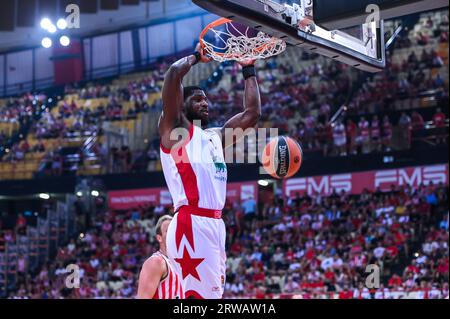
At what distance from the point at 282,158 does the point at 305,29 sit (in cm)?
106

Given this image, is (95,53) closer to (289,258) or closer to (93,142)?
(93,142)

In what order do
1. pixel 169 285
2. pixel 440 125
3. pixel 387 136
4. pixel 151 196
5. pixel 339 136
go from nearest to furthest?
pixel 169 285, pixel 440 125, pixel 387 136, pixel 339 136, pixel 151 196

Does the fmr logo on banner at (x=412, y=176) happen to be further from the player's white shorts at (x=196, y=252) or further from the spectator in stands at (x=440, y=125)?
the player's white shorts at (x=196, y=252)

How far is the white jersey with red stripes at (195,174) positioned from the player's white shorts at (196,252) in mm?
90

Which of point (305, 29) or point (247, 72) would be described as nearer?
point (305, 29)

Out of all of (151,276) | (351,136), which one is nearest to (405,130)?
(351,136)

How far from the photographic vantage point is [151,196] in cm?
2381

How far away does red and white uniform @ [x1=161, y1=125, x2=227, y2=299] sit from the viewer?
5559 mm

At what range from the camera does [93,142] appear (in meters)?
25.1

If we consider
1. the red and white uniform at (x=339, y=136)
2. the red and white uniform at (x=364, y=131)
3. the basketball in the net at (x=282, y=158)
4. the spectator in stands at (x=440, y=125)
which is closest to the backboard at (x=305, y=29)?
the basketball in the net at (x=282, y=158)

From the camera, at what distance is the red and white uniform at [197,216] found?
5559 mm

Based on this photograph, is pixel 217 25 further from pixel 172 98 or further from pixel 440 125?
pixel 440 125
